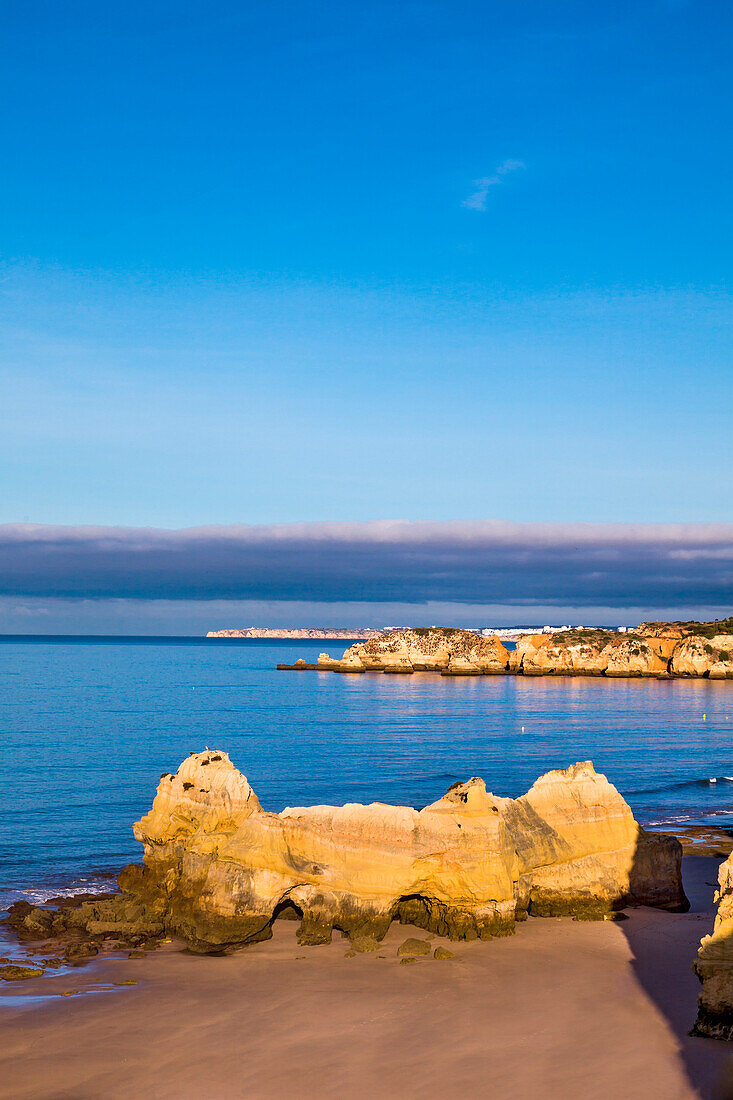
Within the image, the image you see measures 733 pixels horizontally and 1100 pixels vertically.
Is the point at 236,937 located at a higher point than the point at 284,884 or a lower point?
lower

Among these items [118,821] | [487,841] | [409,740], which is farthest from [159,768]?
[487,841]

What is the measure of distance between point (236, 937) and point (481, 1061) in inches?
275

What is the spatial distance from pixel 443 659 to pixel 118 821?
434 feet

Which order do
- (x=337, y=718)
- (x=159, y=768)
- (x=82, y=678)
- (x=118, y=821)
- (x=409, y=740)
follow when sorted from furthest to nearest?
1. (x=82, y=678)
2. (x=337, y=718)
3. (x=409, y=740)
4. (x=159, y=768)
5. (x=118, y=821)

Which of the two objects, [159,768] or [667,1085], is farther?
[159,768]

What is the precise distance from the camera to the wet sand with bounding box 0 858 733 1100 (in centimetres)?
1241

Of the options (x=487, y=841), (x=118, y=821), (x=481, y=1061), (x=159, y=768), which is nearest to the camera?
(x=481, y=1061)

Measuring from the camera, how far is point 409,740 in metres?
59.1

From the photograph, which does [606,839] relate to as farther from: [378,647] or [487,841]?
[378,647]

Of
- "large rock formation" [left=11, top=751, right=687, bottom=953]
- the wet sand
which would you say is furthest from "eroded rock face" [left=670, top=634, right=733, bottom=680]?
the wet sand

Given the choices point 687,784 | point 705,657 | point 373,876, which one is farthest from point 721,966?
point 705,657

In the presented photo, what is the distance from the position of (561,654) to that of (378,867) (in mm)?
134410

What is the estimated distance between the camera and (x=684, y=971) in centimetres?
1675

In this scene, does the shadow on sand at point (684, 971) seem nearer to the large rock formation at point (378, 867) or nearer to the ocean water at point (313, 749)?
the large rock formation at point (378, 867)
